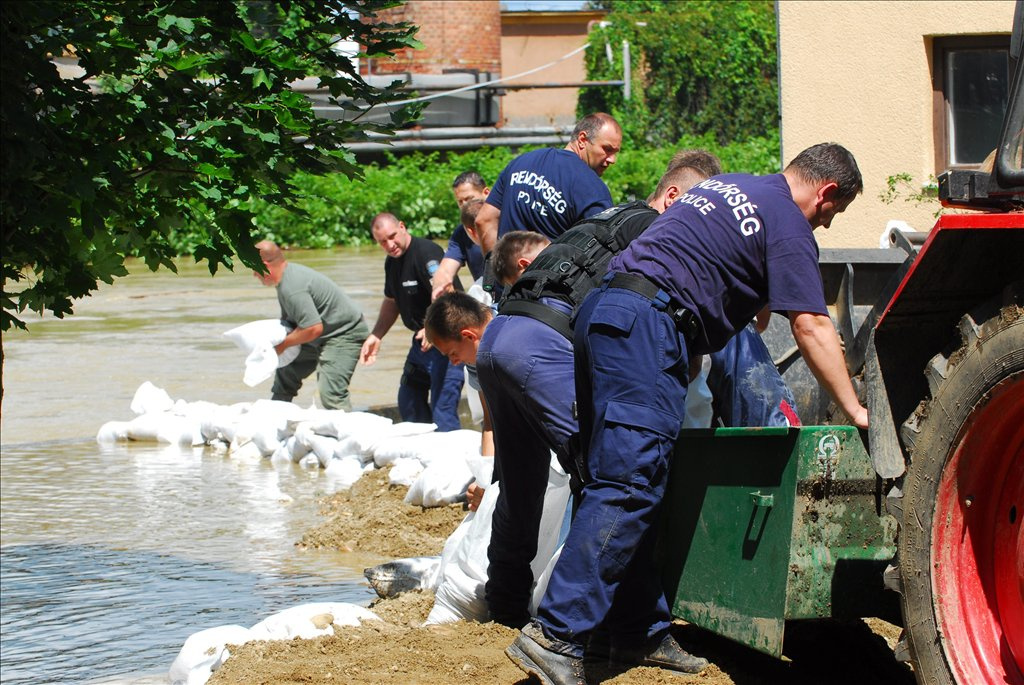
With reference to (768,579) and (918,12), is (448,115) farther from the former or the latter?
(768,579)

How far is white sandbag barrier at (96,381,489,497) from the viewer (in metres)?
6.91

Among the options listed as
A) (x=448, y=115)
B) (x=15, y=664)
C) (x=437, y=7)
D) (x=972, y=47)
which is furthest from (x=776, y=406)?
(x=437, y=7)

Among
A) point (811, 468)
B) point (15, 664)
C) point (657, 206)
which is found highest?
point (657, 206)

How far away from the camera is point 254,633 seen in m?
4.41

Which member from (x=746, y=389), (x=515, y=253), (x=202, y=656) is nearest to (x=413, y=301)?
(x=515, y=253)

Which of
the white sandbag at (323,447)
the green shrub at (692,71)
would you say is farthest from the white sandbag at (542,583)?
the green shrub at (692,71)

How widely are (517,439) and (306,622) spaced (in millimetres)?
957

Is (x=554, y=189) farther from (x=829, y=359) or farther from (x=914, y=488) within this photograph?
(x=914, y=488)

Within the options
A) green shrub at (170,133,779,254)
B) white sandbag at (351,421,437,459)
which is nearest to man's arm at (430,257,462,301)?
white sandbag at (351,421,437,459)

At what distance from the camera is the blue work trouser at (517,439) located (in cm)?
431

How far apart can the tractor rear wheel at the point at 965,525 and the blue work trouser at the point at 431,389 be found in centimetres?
505

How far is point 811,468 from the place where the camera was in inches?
144

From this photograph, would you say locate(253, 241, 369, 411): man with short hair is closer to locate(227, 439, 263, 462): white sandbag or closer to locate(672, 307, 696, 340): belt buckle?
locate(227, 439, 263, 462): white sandbag

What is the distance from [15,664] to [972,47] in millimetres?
7641
